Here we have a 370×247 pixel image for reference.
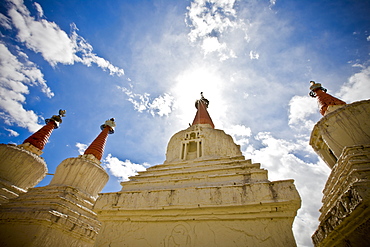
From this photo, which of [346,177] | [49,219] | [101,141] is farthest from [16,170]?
[346,177]

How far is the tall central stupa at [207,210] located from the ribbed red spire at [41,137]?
370 inches

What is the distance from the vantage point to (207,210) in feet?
16.8

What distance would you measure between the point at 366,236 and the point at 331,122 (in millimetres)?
5884

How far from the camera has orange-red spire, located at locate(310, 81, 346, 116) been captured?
1190 cm

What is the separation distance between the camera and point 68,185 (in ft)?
30.4

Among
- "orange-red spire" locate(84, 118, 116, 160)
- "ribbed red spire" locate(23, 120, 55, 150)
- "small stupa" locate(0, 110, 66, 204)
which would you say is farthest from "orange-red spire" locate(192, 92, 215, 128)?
"ribbed red spire" locate(23, 120, 55, 150)

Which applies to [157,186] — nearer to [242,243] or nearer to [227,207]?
[227,207]

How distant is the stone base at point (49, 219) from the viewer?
23.3 feet

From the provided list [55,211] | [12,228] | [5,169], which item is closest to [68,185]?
[55,211]

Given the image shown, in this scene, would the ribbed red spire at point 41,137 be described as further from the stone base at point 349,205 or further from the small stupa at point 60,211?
the stone base at point 349,205

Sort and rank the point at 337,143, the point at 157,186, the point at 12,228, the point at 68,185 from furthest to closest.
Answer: the point at 68,185
the point at 337,143
the point at 12,228
the point at 157,186

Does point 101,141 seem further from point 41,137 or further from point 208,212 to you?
point 208,212

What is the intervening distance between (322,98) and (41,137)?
19.2m

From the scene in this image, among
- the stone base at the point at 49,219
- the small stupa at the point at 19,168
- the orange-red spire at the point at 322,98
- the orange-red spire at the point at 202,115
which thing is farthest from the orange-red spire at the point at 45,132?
the orange-red spire at the point at 322,98
